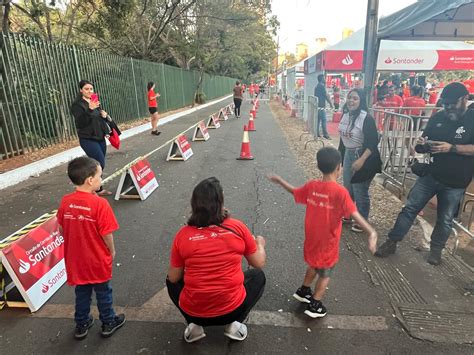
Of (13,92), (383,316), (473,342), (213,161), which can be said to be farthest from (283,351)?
(13,92)

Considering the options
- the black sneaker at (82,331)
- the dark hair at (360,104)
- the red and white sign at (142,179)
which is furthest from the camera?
the red and white sign at (142,179)

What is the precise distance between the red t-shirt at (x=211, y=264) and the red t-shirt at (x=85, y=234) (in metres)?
0.60

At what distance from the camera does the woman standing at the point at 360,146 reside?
4133mm

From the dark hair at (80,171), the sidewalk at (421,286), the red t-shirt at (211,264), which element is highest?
the dark hair at (80,171)

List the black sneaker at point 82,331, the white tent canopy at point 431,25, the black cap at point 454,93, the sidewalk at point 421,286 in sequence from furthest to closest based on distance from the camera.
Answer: the white tent canopy at point 431,25
the black cap at point 454,93
the sidewalk at point 421,286
the black sneaker at point 82,331

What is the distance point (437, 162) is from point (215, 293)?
2806 mm

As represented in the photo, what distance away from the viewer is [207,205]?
215 centimetres

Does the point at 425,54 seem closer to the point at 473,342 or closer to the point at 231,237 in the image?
the point at 473,342

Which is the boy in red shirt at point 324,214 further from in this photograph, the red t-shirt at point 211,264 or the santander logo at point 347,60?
the santander logo at point 347,60

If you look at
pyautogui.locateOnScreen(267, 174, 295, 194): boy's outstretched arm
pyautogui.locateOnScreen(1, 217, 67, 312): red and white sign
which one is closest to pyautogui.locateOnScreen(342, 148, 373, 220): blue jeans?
pyautogui.locateOnScreen(267, 174, 295, 194): boy's outstretched arm

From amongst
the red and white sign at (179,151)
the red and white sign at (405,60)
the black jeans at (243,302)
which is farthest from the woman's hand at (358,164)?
the red and white sign at (405,60)

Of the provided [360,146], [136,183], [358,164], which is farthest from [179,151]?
[358,164]

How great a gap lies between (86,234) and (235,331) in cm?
134

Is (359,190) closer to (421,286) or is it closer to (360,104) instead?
(360,104)
